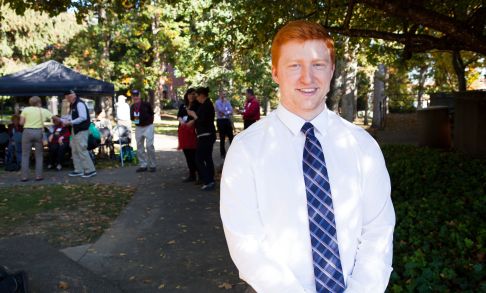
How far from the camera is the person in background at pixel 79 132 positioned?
10531mm

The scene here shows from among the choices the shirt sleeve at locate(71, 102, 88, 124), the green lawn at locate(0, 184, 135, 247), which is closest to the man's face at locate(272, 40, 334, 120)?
the green lawn at locate(0, 184, 135, 247)

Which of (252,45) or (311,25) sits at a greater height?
(252,45)

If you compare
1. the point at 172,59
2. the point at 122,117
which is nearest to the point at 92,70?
the point at 172,59

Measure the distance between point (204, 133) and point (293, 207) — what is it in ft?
23.7

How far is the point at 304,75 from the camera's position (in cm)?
190

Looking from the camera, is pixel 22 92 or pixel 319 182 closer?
pixel 319 182

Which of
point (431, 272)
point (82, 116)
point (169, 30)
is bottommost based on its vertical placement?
point (431, 272)

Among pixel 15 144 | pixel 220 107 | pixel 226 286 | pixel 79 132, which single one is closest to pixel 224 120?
pixel 220 107

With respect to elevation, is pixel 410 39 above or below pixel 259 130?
above

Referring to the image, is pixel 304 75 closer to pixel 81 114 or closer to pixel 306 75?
pixel 306 75

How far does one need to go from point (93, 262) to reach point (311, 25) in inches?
171

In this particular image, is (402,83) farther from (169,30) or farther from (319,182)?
(319,182)

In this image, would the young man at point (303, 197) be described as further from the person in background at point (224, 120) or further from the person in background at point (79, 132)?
the person in background at point (224, 120)

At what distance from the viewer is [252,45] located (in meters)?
10.8
